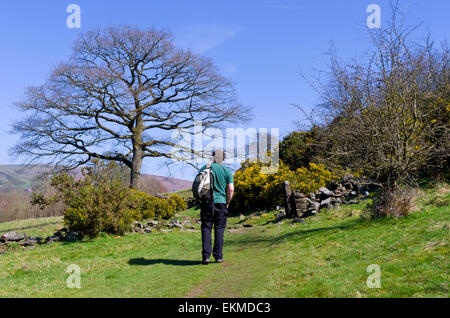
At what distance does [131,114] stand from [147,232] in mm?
12612

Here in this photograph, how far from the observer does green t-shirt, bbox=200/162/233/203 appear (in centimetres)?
805

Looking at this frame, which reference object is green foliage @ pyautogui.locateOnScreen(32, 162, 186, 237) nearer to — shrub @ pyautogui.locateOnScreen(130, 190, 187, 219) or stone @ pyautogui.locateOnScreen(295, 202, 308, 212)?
shrub @ pyautogui.locateOnScreen(130, 190, 187, 219)

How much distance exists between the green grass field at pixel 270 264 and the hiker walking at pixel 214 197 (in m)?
0.62

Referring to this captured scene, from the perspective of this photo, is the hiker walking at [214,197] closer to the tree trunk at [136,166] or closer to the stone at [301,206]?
the stone at [301,206]

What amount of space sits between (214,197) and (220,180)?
0.40 m

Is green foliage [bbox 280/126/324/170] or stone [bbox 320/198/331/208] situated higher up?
green foliage [bbox 280/126/324/170]

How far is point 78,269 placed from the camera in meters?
8.21

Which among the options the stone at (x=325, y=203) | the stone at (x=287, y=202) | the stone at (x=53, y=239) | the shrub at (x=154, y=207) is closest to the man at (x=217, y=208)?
the stone at (x=53, y=239)

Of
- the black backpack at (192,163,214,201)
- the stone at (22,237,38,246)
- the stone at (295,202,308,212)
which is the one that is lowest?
the stone at (22,237,38,246)

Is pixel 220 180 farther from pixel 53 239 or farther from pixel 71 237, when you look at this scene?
pixel 53 239

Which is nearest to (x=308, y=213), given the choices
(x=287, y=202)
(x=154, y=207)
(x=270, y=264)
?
(x=287, y=202)

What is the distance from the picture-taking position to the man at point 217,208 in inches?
313

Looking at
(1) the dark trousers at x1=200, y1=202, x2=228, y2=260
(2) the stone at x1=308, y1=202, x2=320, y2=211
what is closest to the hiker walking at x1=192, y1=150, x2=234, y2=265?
(1) the dark trousers at x1=200, y1=202, x2=228, y2=260
